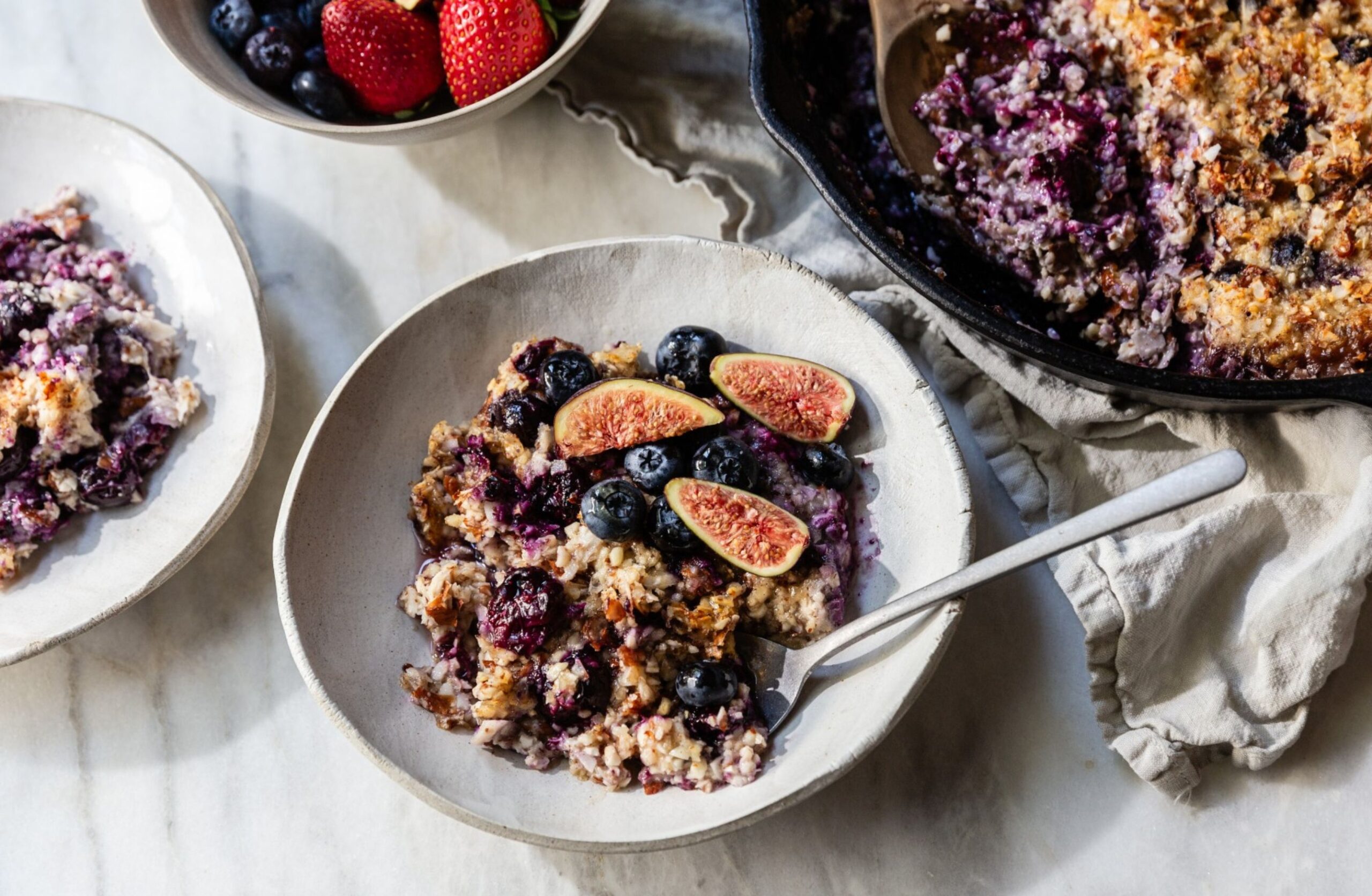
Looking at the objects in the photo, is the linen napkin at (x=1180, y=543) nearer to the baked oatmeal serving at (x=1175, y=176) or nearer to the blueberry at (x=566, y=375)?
the baked oatmeal serving at (x=1175, y=176)

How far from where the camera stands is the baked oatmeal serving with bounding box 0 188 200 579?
221cm

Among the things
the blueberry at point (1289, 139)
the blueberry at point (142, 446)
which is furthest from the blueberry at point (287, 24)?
the blueberry at point (1289, 139)

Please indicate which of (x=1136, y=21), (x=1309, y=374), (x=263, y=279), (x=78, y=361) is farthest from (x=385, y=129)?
(x=1309, y=374)

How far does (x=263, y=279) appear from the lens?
266 centimetres

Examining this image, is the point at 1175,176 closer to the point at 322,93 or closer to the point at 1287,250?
the point at 1287,250

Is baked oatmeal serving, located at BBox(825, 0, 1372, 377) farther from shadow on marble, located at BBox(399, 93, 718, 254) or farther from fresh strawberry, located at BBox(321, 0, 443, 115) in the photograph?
fresh strawberry, located at BBox(321, 0, 443, 115)

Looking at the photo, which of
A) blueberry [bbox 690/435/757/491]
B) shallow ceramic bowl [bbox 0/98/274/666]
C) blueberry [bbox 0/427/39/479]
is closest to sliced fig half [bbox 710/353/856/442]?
blueberry [bbox 690/435/757/491]

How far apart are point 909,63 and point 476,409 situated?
122cm

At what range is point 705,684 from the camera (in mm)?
1912

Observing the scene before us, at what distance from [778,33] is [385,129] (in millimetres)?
857

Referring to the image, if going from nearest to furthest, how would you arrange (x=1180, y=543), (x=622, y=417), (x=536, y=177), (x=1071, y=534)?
1. (x=1071, y=534)
2. (x=622, y=417)
3. (x=1180, y=543)
4. (x=536, y=177)

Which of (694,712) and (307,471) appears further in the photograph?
(307,471)

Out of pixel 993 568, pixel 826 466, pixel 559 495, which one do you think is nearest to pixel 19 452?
pixel 559 495

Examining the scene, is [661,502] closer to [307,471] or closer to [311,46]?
[307,471]
